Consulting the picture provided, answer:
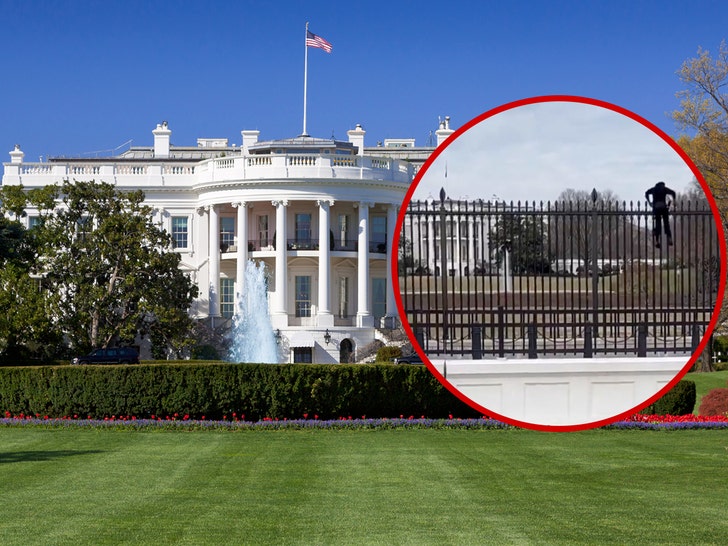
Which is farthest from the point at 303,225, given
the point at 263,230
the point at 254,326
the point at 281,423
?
the point at 281,423

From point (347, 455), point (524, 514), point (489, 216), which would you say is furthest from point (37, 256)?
point (489, 216)

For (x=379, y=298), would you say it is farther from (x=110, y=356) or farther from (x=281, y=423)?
(x=281, y=423)

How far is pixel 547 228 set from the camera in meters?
2.11

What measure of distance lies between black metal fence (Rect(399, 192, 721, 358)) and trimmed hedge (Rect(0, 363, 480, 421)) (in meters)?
17.3

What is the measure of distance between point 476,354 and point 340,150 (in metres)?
52.9

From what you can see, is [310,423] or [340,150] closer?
[310,423]

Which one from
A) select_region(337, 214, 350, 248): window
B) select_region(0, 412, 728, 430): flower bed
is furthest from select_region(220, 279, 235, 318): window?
select_region(0, 412, 728, 430): flower bed

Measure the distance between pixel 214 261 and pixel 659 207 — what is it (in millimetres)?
48976

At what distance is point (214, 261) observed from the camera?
50.4 metres

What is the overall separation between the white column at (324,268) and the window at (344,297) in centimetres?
175

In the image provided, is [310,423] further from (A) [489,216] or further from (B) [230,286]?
(B) [230,286]

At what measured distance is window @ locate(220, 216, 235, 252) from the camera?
52.1 meters

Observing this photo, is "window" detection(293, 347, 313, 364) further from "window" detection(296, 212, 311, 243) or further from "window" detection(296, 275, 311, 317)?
"window" detection(296, 212, 311, 243)

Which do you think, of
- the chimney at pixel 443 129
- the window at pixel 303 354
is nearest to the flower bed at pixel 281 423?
the window at pixel 303 354
